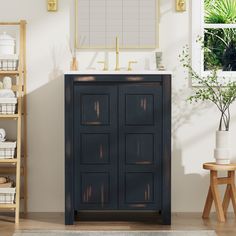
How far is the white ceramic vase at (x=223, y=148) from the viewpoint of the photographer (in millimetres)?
5766

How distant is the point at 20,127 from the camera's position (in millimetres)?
5855

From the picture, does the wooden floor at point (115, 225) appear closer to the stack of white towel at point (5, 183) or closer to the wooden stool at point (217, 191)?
the wooden stool at point (217, 191)

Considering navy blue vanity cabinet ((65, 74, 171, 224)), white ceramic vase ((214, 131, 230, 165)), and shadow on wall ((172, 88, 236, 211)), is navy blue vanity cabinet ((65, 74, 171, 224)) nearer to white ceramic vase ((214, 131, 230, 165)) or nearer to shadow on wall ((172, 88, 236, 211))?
white ceramic vase ((214, 131, 230, 165))

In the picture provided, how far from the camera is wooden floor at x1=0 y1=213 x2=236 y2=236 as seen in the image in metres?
5.48

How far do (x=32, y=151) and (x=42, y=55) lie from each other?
35.3 inches

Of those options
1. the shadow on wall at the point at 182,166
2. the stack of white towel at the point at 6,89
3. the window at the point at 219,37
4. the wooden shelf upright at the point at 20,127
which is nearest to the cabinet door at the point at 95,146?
the wooden shelf upright at the point at 20,127

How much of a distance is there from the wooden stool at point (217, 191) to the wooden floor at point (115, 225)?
9cm

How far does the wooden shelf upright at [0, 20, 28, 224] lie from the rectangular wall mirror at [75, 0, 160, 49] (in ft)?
1.71

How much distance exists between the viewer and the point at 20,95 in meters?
5.87

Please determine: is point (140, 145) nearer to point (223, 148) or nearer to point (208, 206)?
point (223, 148)

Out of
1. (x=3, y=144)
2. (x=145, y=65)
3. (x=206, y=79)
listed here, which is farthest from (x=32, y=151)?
(x=206, y=79)

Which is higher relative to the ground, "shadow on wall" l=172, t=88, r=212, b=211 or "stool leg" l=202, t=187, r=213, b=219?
"shadow on wall" l=172, t=88, r=212, b=211

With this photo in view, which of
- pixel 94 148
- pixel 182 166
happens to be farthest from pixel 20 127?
pixel 182 166

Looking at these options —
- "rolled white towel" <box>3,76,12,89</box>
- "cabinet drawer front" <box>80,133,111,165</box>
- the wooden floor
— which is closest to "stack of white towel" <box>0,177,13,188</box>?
the wooden floor
